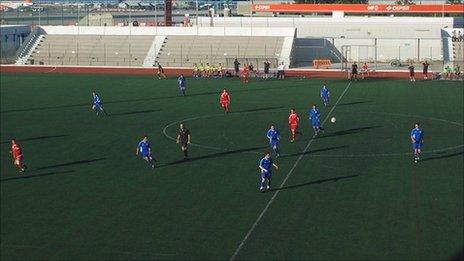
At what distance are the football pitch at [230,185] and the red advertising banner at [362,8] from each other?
44713 mm

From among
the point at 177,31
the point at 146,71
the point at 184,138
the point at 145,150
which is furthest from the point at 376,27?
the point at 145,150

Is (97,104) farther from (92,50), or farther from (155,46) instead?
(92,50)

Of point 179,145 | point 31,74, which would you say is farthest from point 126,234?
point 31,74

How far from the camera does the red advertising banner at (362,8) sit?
8194cm

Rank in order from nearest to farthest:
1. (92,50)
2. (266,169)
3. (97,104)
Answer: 1. (266,169)
2. (97,104)
3. (92,50)

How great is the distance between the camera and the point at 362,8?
84125mm

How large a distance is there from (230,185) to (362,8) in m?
65.2

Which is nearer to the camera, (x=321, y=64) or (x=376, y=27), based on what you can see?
(x=321, y=64)

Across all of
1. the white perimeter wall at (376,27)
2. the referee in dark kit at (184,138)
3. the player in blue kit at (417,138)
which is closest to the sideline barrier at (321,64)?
the white perimeter wall at (376,27)

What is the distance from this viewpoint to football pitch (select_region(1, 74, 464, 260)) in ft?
56.2

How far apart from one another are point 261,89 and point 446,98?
11.9 metres

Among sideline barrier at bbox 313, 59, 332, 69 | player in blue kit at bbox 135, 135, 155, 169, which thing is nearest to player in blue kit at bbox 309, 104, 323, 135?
player in blue kit at bbox 135, 135, 155, 169

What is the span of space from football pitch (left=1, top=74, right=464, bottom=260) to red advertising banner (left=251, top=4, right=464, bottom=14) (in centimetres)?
4471

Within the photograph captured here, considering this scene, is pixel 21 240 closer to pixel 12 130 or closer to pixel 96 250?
pixel 96 250
